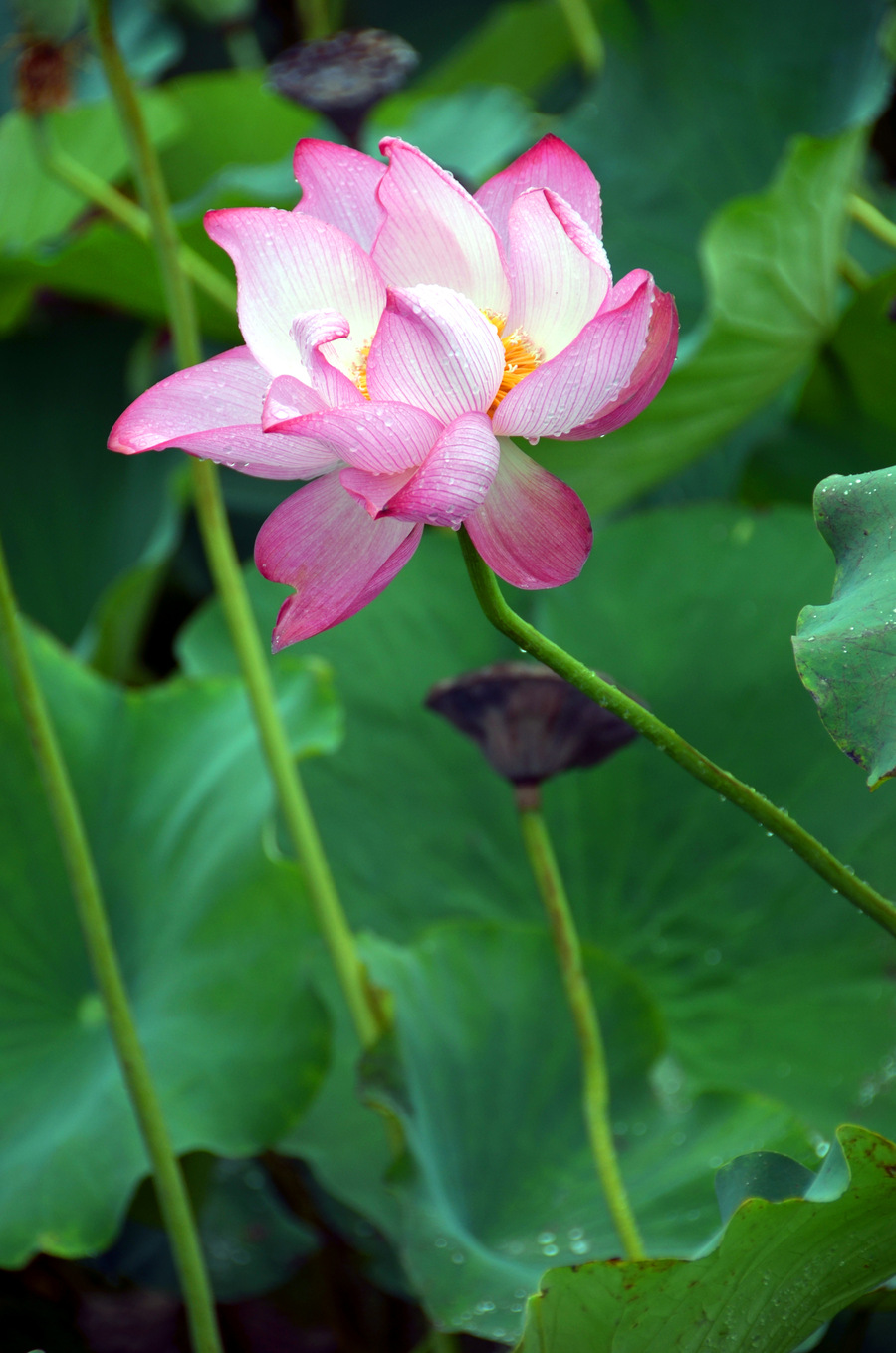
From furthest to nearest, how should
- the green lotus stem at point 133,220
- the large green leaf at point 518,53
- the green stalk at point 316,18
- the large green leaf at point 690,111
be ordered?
1. the green stalk at point 316,18
2. the large green leaf at point 518,53
3. the large green leaf at point 690,111
4. the green lotus stem at point 133,220

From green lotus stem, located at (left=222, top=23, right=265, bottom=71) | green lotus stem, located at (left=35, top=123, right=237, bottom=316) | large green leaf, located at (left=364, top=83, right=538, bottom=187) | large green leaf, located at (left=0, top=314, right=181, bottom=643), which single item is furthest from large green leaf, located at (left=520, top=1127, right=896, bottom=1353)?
green lotus stem, located at (left=222, top=23, right=265, bottom=71)

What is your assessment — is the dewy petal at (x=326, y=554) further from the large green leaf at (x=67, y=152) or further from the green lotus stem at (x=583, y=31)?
the green lotus stem at (x=583, y=31)

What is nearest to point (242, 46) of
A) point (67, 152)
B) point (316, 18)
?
point (316, 18)

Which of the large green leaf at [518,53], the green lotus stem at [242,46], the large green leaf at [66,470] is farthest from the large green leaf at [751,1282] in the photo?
the green lotus stem at [242,46]

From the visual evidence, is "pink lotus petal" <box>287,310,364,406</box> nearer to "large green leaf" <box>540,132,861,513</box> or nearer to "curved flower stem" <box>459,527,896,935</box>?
"curved flower stem" <box>459,527,896,935</box>

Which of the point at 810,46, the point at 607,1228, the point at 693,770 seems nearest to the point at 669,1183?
the point at 607,1228

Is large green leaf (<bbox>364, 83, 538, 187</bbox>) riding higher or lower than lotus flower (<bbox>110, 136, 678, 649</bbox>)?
lower
